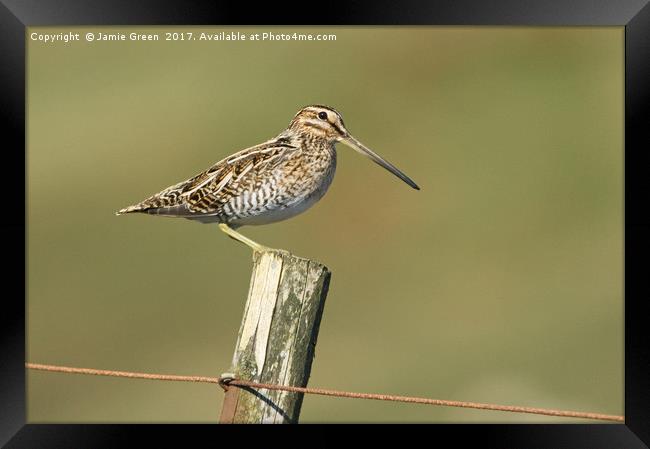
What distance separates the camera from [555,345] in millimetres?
11305

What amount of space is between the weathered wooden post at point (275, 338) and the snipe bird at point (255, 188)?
56.8 inches

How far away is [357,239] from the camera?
12859 mm

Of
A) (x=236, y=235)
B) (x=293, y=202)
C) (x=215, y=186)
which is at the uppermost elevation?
(x=215, y=186)

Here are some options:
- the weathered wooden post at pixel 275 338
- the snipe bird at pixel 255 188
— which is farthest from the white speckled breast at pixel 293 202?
the weathered wooden post at pixel 275 338

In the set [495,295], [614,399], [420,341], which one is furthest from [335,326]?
[614,399]

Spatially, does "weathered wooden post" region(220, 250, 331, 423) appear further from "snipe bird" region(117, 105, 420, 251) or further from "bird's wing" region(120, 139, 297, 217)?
"bird's wing" region(120, 139, 297, 217)

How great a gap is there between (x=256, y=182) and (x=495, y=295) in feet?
20.5

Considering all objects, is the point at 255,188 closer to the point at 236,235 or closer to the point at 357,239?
the point at 236,235

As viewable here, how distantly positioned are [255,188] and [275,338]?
5.87 feet

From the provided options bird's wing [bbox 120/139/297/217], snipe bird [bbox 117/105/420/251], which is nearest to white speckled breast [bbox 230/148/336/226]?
snipe bird [bbox 117/105/420/251]

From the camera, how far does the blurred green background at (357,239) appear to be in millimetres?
10750

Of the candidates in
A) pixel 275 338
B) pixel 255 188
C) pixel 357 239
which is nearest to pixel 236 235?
pixel 255 188

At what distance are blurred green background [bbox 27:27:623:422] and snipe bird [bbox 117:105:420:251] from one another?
3.21 m
